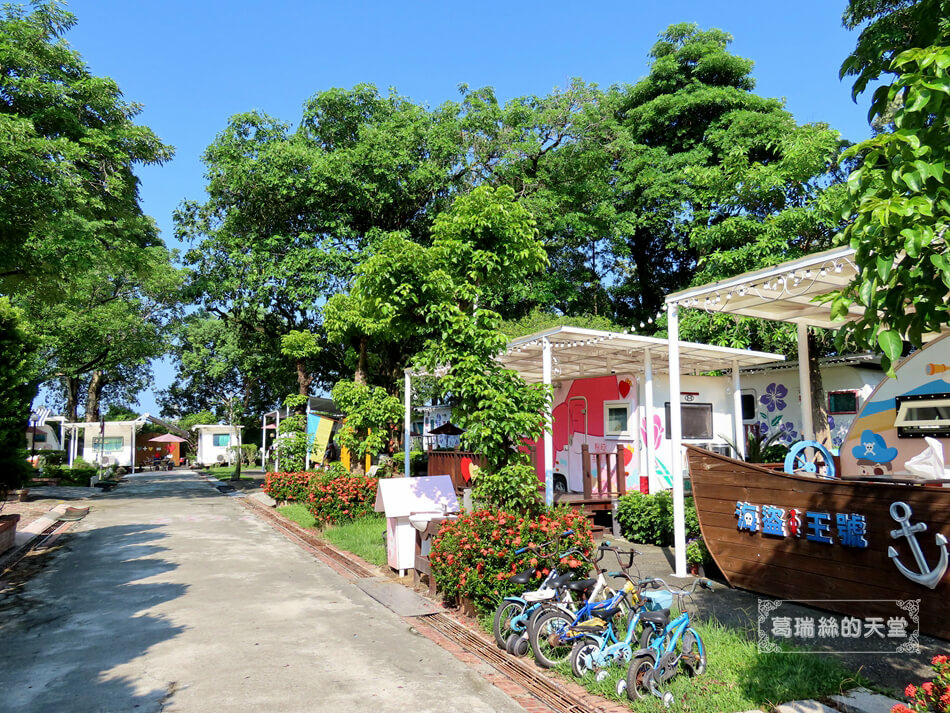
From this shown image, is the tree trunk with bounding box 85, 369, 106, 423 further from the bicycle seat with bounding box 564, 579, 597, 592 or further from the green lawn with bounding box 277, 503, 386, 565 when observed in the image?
the bicycle seat with bounding box 564, 579, 597, 592

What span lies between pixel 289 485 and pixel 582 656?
14.2 meters

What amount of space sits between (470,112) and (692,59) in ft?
27.6

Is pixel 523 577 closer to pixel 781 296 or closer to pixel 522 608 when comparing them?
pixel 522 608

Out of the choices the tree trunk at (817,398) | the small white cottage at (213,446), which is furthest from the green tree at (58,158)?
the small white cottage at (213,446)

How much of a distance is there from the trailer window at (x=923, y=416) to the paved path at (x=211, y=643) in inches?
244

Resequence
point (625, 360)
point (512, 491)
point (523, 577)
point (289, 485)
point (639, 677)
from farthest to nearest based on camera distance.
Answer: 1. point (289, 485)
2. point (625, 360)
3. point (512, 491)
4. point (523, 577)
5. point (639, 677)

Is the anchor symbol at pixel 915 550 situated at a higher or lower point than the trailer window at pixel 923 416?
lower

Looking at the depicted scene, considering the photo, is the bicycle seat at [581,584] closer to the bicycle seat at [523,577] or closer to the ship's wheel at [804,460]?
the bicycle seat at [523,577]

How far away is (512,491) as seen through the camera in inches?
300

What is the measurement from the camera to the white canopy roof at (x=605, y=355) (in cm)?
1092

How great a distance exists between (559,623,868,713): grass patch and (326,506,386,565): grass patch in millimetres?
5917

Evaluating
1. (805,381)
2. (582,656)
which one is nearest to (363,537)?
(582,656)

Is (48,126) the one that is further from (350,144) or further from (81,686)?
(81,686)

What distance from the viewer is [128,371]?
155ft
